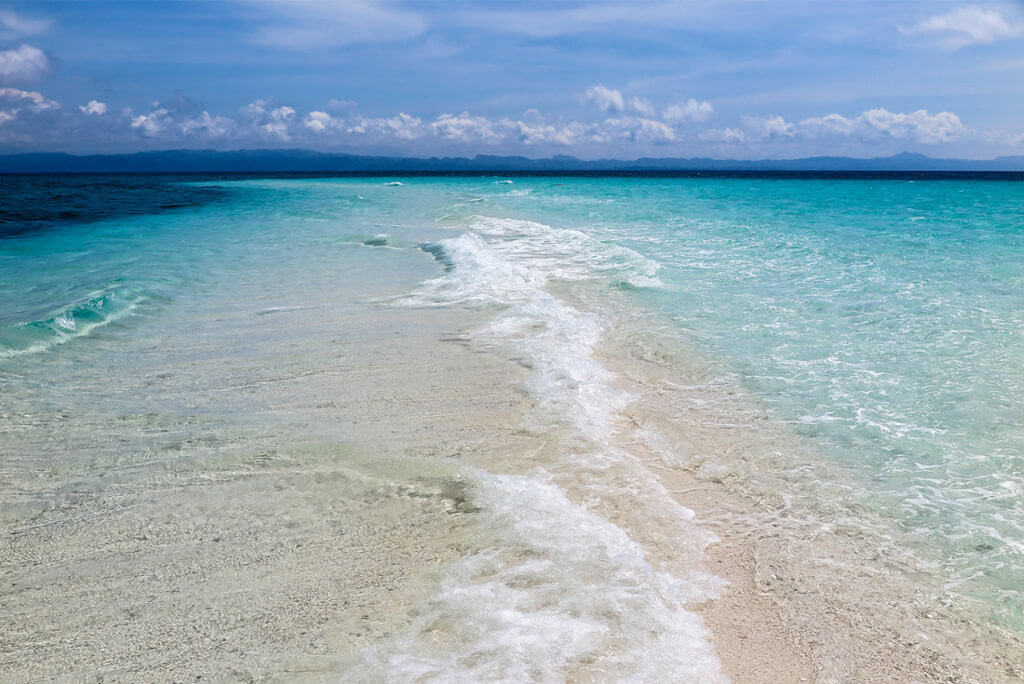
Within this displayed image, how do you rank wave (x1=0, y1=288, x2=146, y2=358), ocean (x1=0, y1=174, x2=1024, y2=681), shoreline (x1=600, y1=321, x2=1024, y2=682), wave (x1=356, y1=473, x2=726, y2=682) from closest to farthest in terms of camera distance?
1. wave (x1=356, y1=473, x2=726, y2=682)
2. shoreline (x1=600, y1=321, x2=1024, y2=682)
3. ocean (x1=0, y1=174, x2=1024, y2=681)
4. wave (x1=0, y1=288, x2=146, y2=358)

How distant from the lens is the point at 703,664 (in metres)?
2.71

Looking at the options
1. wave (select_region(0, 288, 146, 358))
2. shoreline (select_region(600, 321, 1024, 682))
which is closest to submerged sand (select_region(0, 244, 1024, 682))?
shoreline (select_region(600, 321, 1024, 682))

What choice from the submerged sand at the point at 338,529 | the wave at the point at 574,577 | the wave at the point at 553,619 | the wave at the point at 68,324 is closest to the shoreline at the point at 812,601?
the submerged sand at the point at 338,529

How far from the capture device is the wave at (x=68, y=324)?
7.41m

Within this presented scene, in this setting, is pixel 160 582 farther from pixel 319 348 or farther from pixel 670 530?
pixel 319 348

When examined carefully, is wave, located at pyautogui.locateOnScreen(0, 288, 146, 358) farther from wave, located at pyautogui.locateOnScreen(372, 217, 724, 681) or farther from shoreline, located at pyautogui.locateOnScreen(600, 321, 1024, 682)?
shoreline, located at pyautogui.locateOnScreen(600, 321, 1024, 682)

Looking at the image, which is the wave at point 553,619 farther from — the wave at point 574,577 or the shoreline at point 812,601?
the shoreline at point 812,601

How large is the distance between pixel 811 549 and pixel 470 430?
2.50m

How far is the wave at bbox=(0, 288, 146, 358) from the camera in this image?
7.41 m

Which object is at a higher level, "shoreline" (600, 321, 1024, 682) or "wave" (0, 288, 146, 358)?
"wave" (0, 288, 146, 358)

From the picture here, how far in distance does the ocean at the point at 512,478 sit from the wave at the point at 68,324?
6 centimetres

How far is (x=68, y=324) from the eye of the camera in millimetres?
8164

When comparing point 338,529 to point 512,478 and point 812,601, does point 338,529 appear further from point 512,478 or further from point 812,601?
point 812,601

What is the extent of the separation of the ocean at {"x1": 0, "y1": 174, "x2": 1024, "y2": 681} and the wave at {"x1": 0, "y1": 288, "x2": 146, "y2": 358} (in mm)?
56
